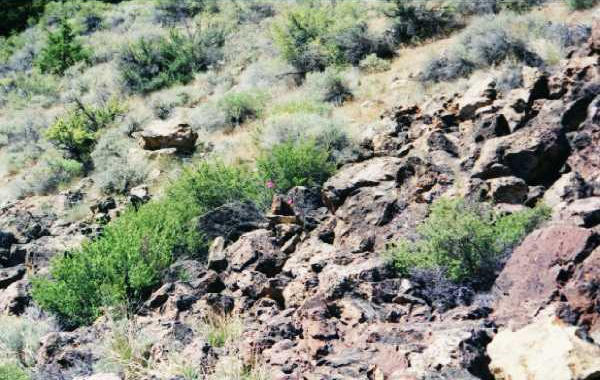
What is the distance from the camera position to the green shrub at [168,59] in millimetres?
17844

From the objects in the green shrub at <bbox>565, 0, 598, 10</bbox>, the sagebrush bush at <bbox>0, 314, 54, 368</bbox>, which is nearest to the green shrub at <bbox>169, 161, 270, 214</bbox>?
the sagebrush bush at <bbox>0, 314, 54, 368</bbox>

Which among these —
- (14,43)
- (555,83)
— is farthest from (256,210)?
(14,43)

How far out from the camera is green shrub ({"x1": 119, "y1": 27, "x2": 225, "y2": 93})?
58.5 feet

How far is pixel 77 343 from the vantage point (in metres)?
6.35

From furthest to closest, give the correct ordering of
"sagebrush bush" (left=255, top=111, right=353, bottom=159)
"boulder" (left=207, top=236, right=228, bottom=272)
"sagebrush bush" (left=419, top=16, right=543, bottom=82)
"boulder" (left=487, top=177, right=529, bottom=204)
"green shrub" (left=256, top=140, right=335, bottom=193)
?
"sagebrush bush" (left=419, top=16, right=543, bottom=82) < "sagebrush bush" (left=255, top=111, right=353, bottom=159) < "green shrub" (left=256, top=140, right=335, bottom=193) < "boulder" (left=207, top=236, right=228, bottom=272) < "boulder" (left=487, top=177, right=529, bottom=204)

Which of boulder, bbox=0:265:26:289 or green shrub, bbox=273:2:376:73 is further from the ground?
green shrub, bbox=273:2:376:73

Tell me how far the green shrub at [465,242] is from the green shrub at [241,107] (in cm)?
803

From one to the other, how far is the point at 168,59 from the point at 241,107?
606 centimetres

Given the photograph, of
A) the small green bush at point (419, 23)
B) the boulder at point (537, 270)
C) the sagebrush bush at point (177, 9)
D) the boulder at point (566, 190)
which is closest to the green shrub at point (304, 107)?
the small green bush at point (419, 23)

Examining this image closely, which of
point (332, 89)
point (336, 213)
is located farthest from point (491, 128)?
point (332, 89)

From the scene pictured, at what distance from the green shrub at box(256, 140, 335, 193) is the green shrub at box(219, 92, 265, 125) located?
408cm

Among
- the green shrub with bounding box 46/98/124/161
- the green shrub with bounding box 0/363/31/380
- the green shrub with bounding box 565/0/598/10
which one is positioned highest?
the green shrub with bounding box 565/0/598/10

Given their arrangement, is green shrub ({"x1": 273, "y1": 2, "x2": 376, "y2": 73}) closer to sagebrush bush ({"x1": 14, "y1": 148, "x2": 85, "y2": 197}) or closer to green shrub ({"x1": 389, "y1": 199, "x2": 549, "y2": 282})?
sagebrush bush ({"x1": 14, "y1": 148, "x2": 85, "y2": 197})

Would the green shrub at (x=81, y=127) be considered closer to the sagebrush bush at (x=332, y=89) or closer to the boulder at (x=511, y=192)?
the sagebrush bush at (x=332, y=89)
